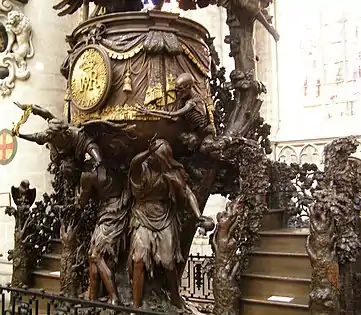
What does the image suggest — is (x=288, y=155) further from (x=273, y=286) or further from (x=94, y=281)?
(x=94, y=281)

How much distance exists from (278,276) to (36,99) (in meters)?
6.65

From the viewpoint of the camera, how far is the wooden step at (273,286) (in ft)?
16.7

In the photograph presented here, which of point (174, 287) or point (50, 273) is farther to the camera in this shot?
point (50, 273)

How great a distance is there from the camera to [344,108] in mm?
10805

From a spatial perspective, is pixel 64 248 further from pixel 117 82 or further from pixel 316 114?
pixel 316 114


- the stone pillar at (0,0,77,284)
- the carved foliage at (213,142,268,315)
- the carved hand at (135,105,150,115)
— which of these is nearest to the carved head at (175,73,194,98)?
the carved hand at (135,105,150,115)

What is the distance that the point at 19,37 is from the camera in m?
10.4

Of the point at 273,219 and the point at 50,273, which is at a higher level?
the point at 273,219

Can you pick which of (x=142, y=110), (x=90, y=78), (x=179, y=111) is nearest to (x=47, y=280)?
(x=90, y=78)

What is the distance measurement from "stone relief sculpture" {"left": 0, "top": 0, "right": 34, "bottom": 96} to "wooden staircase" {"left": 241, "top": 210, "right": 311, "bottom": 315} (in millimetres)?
6357

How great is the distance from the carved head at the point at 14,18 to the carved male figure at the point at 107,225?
566 centimetres

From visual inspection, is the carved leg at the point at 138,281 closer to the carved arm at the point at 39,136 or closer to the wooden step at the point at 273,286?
the wooden step at the point at 273,286

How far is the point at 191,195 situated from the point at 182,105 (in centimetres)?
89

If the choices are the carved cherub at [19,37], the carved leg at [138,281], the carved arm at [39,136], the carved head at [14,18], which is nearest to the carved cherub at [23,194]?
the carved arm at [39,136]
